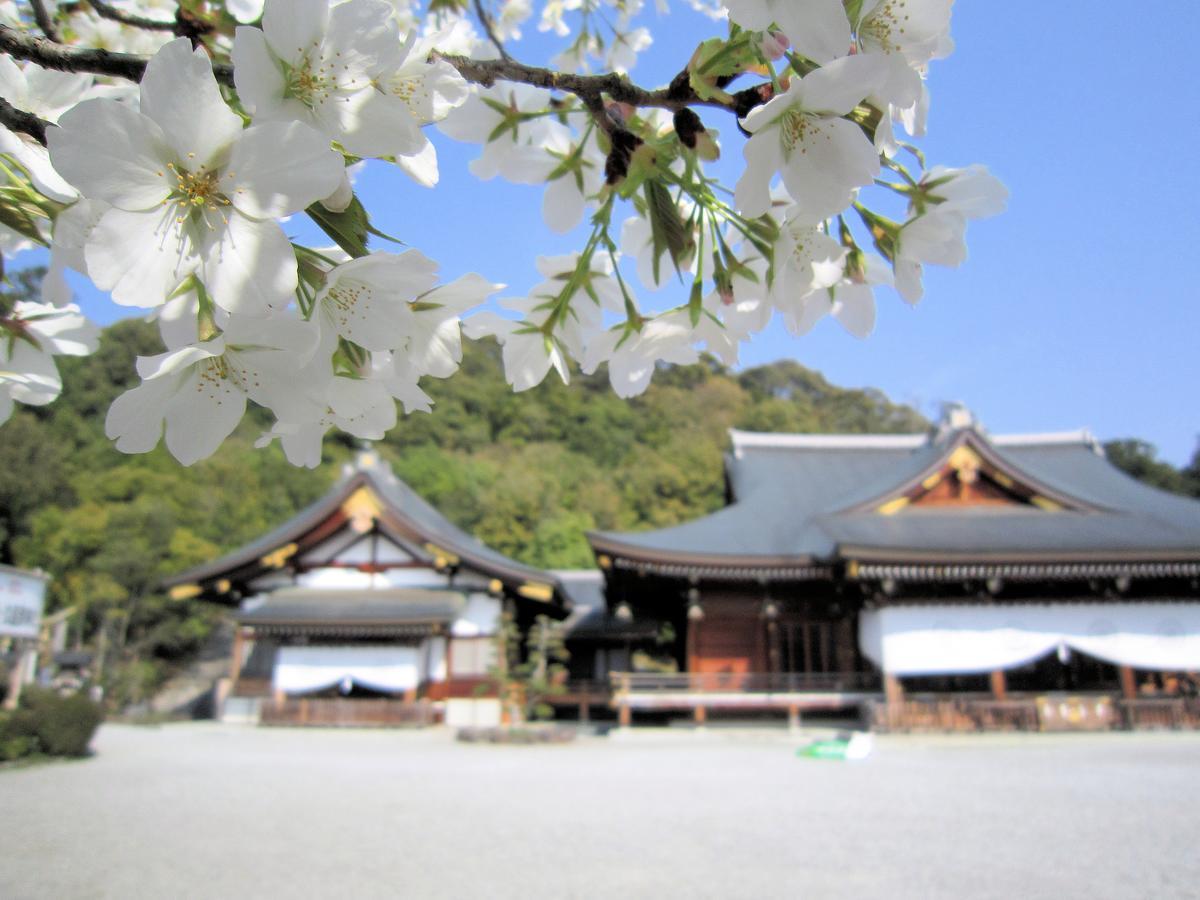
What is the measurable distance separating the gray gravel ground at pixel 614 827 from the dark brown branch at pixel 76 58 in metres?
4.02

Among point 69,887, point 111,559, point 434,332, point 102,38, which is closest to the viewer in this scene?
point 434,332

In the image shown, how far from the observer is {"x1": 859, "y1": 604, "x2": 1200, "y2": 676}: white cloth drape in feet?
42.1

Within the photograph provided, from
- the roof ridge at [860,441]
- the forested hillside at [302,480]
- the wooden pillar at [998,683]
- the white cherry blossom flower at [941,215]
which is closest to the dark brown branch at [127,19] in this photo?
the white cherry blossom flower at [941,215]

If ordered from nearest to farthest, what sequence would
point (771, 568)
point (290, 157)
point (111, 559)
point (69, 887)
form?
point (290, 157), point (69, 887), point (771, 568), point (111, 559)

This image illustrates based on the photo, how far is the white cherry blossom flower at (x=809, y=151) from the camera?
2.29ft

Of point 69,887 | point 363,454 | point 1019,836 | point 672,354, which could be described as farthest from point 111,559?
point 672,354

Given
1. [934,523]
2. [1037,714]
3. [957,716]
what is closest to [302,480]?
[934,523]

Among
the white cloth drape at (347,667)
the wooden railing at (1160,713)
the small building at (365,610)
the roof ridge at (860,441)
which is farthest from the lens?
the roof ridge at (860,441)

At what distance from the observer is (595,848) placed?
4.89 metres

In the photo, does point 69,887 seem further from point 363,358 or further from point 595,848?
point 363,358

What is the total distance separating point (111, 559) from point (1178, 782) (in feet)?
105

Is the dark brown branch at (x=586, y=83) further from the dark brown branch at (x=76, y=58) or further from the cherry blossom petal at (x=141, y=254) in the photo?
the cherry blossom petal at (x=141, y=254)

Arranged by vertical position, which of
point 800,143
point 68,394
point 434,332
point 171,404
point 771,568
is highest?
point 68,394

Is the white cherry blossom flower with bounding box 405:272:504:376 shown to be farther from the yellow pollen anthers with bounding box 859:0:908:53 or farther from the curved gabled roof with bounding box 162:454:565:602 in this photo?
the curved gabled roof with bounding box 162:454:565:602
